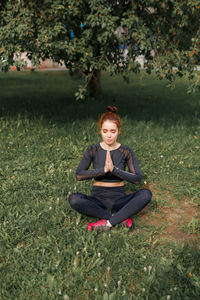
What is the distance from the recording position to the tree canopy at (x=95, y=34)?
6355 mm

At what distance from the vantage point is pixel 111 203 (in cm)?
425

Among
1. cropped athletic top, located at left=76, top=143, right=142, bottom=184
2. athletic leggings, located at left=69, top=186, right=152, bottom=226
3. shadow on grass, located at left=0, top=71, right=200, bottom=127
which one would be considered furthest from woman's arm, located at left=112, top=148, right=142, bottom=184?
shadow on grass, located at left=0, top=71, right=200, bottom=127

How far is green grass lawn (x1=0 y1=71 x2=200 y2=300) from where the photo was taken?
10.4 feet

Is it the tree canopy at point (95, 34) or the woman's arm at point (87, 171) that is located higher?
the tree canopy at point (95, 34)

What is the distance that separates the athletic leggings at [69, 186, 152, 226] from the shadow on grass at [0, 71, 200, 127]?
3452 mm

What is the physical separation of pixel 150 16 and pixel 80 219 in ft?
17.6

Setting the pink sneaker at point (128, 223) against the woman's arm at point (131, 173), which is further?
the pink sneaker at point (128, 223)

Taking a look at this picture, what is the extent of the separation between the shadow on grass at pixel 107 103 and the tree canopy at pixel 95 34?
2.30 ft

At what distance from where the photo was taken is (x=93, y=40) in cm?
690

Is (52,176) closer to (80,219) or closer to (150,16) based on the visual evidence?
(80,219)

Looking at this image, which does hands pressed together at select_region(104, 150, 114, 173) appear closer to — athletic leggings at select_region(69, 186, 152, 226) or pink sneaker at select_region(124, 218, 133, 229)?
athletic leggings at select_region(69, 186, 152, 226)

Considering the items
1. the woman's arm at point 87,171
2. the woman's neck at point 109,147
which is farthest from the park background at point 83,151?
the woman's neck at point 109,147

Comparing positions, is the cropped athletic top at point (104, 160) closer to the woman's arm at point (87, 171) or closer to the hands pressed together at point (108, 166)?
the woman's arm at point (87, 171)

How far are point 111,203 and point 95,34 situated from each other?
4.11 meters
